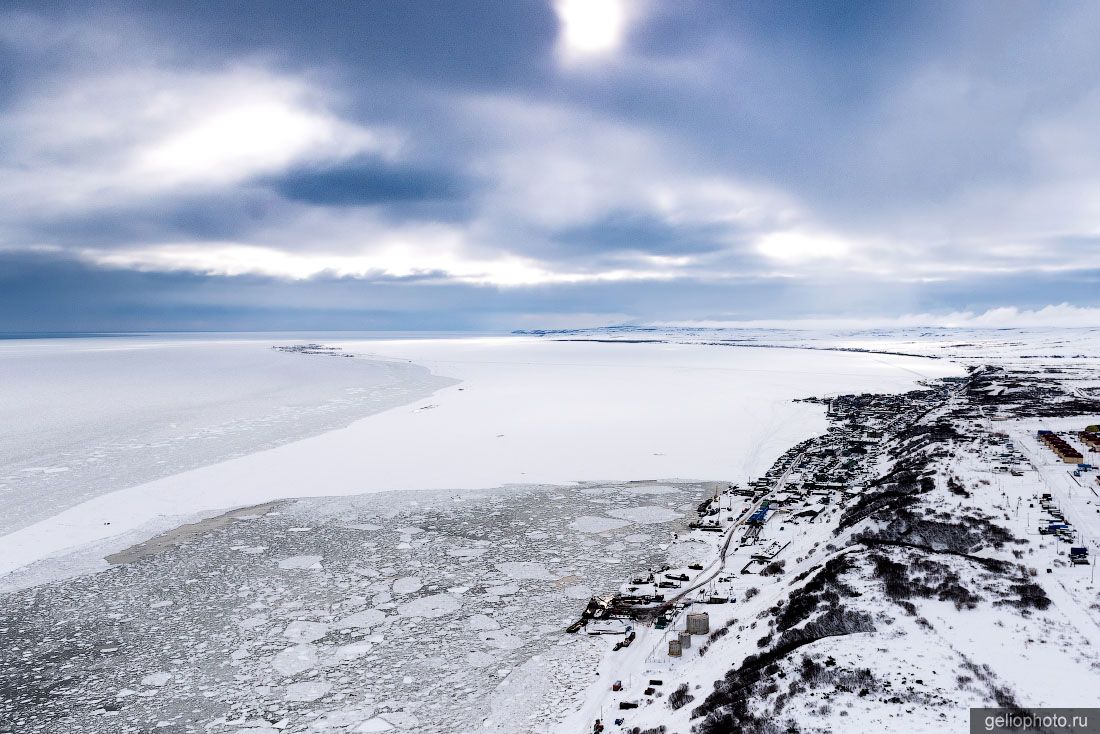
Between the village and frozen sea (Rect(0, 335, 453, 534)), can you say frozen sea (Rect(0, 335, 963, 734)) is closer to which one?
frozen sea (Rect(0, 335, 453, 534))

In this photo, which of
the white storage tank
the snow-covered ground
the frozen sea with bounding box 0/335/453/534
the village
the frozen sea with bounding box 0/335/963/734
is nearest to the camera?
the frozen sea with bounding box 0/335/963/734

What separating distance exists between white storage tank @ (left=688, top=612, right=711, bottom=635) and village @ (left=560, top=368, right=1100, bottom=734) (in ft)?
0.07

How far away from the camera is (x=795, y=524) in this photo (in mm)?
21281

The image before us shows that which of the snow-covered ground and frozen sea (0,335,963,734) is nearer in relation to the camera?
frozen sea (0,335,963,734)

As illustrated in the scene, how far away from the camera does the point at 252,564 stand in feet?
61.1

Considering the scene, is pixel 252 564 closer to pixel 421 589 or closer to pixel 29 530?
pixel 421 589

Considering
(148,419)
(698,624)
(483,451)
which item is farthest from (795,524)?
(148,419)

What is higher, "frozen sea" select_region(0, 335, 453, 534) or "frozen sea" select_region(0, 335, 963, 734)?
"frozen sea" select_region(0, 335, 453, 534)

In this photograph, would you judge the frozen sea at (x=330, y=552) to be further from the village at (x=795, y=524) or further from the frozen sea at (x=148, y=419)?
the village at (x=795, y=524)

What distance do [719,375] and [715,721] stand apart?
69460mm

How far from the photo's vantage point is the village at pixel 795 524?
12766mm

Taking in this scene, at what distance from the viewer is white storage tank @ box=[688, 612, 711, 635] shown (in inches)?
547

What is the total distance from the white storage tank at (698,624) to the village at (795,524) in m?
0.02

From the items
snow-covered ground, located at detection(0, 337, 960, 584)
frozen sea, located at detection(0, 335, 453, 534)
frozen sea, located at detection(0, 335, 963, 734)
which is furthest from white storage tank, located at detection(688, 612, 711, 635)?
frozen sea, located at detection(0, 335, 453, 534)
